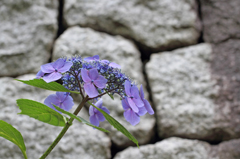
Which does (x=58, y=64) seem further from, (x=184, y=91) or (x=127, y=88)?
(x=184, y=91)

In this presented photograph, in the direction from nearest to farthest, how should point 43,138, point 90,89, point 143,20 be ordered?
1. point 90,89
2. point 43,138
3. point 143,20

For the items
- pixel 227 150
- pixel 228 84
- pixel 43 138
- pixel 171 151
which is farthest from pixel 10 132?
pixel 228 84

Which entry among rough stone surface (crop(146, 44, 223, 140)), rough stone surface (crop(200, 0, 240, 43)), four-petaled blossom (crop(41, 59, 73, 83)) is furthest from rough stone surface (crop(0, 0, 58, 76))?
rough stone surface (crop(200, 0, 240, 43))

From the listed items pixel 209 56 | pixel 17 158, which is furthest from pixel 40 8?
pixel 209 56

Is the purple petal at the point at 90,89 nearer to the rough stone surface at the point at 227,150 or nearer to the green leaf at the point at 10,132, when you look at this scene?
the green leaf at the point at 10,132

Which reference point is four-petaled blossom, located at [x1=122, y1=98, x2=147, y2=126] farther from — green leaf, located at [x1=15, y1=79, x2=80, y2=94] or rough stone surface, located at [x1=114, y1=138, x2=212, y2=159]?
rough stone surface, located at [x1=114, y1=138, x2=212, y2=159]
